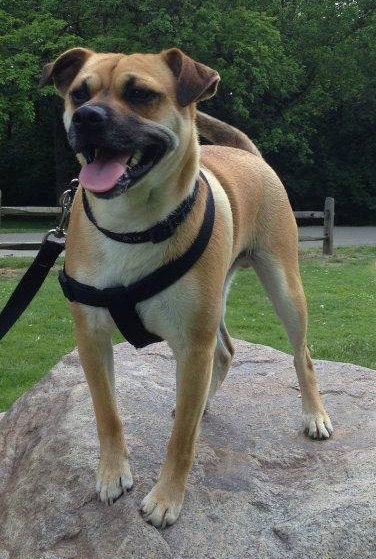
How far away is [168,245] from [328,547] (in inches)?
59.7

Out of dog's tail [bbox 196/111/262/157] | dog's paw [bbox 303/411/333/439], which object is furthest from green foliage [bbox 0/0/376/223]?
dog's paw [bbox 303/411/333/439]

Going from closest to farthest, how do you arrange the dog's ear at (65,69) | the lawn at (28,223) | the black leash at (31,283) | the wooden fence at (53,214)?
the dog's ear at (65,69)
the black leash at (31,283)
the wooden fence at (53,214)
the lawn at (28,223)

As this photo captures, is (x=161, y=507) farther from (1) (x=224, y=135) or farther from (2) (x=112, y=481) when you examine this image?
(1) (x=224, y=135)

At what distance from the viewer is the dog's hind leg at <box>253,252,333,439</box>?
400 cm

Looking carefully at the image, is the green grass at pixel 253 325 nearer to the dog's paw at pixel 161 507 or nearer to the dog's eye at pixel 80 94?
the dog's paw at pixel 161 507

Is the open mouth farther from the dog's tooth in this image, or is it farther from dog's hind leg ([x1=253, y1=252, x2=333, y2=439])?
dog's hind leg ([x1=253, y1=252, x2=333, y2=439])

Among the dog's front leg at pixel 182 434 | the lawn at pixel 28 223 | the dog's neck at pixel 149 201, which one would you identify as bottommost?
the lawn at pixel 28 223

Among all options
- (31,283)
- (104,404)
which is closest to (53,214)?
(31,283)

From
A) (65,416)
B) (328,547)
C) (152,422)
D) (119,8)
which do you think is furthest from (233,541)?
(119,8)

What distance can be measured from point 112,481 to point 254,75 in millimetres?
19605

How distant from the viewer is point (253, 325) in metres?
9.72

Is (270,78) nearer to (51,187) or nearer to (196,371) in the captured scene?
(51,187)

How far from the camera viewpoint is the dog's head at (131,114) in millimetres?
2697

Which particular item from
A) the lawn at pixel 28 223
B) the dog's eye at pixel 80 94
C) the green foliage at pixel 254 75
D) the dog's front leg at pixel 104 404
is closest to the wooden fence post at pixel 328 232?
the green foliage at pixel 254 75
